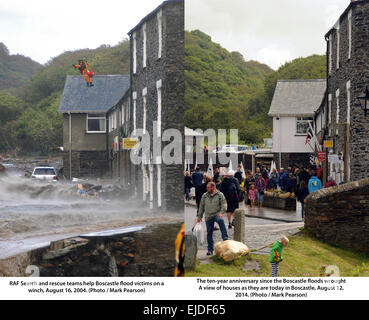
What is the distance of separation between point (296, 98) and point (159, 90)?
2909cm

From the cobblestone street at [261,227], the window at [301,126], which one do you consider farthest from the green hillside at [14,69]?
the window at [301,126]

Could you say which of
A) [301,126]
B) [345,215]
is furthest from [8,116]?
[301,126]

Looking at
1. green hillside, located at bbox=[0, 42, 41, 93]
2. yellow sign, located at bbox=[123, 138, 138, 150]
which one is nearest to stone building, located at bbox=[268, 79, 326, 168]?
yellow sign, located at bbox=[123, 138, 138, 150]

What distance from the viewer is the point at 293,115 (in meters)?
36.7

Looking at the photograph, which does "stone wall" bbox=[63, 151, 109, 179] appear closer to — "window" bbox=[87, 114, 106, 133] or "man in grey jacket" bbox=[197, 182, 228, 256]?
"window" bbox=[87, 114, 106, 133]

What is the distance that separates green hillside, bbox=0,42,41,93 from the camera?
808cm

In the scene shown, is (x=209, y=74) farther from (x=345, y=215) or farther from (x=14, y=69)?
(x=14, y=69)

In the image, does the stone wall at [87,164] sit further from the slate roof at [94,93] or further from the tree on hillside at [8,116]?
the tree on hillside at [8,116]

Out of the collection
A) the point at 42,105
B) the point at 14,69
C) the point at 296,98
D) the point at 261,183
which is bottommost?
the point at 261,183

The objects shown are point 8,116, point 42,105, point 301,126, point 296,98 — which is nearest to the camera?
point 8,116

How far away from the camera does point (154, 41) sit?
9023 mm

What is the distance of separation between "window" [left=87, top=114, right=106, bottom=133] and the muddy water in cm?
95
